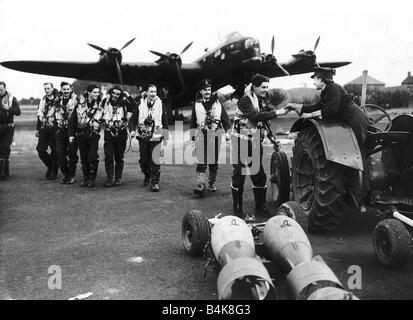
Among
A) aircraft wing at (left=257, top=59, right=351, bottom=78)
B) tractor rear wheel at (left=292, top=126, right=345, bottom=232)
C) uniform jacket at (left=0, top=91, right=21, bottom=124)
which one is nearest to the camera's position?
tractor rear wheel at (left=292, top=126, right=345, bottom=232)

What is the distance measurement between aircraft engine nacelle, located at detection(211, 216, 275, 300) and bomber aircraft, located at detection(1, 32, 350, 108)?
15.9 meters

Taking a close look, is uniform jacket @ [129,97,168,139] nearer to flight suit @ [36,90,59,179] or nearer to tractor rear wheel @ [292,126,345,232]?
flight suit @ [36,90,59,179]

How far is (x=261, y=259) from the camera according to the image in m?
4.09

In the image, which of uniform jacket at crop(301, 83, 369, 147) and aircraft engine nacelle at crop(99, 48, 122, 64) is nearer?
uniform jacket at crop(301, 83, 369, 147)

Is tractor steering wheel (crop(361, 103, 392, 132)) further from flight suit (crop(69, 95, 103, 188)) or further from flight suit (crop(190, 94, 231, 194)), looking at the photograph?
flight suit (crop(69, 95, 103, 188))

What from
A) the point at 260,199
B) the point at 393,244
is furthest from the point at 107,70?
the point at 393,244

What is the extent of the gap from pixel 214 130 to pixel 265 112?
1979 millimetres

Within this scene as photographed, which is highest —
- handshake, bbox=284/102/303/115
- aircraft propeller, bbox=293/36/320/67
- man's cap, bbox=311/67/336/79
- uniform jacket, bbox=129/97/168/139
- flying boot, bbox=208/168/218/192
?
aircraft propeller, bbox=293/36/320/67

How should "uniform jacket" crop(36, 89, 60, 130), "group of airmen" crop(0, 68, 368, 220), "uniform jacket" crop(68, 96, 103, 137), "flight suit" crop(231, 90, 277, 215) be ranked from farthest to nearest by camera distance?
"uniform jacket" crop(36, 89, 60, 130) < "uniform jacket" crop(68, 96, 103, 137) < "group of airmen" crop(0, 68, 368, 220) < "flight suit" crop(231, 90, 277, 215)

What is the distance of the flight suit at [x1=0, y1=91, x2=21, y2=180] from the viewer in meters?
9.73

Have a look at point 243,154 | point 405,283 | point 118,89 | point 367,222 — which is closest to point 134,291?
point 405,283

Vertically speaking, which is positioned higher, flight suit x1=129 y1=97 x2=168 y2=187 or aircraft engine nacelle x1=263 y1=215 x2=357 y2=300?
flight suit x1=129 y1=97 x2=168 y2=187

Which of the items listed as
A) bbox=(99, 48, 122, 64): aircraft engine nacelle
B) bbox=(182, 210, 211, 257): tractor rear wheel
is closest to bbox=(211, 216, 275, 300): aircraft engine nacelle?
bbox=(182, 210, 211, 257): tractor rear wheel
